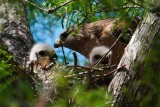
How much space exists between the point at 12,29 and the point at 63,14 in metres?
1.38

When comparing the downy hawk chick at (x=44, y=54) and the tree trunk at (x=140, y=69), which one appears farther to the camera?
the downy hawk chick at (x=44, y=54)

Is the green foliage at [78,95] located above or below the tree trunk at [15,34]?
below

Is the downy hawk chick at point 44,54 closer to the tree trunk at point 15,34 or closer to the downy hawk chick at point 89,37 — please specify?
the tree trunk at point 15,34

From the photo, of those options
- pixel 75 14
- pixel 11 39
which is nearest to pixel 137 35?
pixel 75 14

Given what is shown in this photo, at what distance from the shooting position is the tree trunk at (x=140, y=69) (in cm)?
316

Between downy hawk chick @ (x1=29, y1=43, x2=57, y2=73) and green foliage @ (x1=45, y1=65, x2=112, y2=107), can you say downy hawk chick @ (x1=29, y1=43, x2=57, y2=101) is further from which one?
green foliage @ (x1=45, y1=65, x2=112, y2=107)

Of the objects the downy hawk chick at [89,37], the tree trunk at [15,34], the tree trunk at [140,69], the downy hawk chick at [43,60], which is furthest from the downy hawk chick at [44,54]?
the tree trunk at [140,69]

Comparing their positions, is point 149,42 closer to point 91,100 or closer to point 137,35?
point 137,35

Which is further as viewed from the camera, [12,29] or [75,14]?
[12,29]

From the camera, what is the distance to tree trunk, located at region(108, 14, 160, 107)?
10.4 ft

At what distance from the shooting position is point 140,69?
3.28 metres

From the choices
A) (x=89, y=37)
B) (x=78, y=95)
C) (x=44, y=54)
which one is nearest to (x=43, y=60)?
(x=44, y=54)

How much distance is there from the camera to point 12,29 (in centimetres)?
548

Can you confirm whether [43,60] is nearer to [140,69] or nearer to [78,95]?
[140,69]
